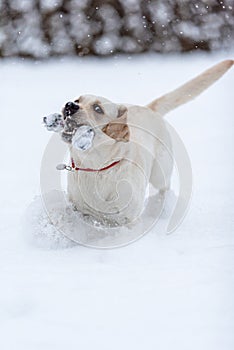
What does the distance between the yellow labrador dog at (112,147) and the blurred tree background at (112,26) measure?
349cm

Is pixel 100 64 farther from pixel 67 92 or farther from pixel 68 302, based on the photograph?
pixel 68 302

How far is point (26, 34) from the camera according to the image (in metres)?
6.73

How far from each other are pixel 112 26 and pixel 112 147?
13.6ft

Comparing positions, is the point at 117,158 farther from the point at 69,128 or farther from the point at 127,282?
the point at 127,282

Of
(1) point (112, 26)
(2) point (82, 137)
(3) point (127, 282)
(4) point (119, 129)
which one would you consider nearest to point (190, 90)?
(4) point (119, 129)

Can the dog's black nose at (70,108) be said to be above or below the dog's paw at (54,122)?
above

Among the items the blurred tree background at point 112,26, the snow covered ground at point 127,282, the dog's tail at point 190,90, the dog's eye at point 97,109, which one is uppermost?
the blurred tree background at point 112,26

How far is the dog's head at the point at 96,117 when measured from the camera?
8.59 feet

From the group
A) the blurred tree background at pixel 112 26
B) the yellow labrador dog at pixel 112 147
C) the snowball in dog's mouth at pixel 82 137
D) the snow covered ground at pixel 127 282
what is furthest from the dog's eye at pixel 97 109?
the blurred tree background at pixel 112 26

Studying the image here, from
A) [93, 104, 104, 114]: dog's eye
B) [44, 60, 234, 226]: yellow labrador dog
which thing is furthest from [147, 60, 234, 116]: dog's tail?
[93, 104, 104, 114]: dog's eye

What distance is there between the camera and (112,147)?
9.21 feet

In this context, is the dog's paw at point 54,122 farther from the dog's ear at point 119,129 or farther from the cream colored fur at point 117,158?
the dog's ear at point 119,129

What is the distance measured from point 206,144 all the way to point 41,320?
3286 millimetres

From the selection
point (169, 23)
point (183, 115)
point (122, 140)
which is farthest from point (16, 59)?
point (122, 140)
